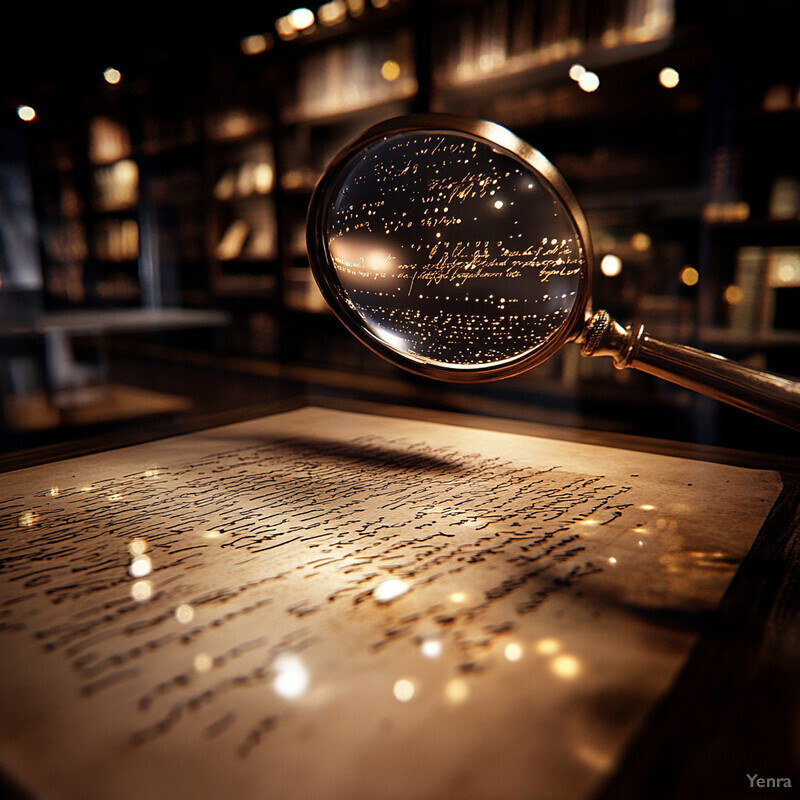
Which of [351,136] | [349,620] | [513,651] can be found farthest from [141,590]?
[351,136]

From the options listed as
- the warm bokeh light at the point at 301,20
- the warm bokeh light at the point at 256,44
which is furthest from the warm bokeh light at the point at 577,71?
the warm bokeh light at the point at 256,44

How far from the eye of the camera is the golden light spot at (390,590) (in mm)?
465

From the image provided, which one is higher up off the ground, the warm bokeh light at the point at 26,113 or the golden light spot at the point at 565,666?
the warm bokeh light at the point at 26,113

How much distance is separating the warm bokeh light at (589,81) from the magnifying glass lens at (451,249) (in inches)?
62.4

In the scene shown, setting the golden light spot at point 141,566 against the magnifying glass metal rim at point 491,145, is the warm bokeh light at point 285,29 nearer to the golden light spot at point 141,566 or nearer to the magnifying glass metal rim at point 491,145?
the magnifying glass metal rim at point 491,145

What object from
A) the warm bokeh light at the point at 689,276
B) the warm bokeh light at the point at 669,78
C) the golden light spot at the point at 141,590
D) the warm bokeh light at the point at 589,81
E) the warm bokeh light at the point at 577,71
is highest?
the warm bokeh light at the point at 577,71

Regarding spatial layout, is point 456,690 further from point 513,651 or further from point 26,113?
point 26,113

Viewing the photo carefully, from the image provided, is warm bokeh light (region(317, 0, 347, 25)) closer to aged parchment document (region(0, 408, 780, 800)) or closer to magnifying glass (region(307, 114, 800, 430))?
magnifying glass (region(307, 114, 800, 430))

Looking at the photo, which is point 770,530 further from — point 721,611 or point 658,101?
point 658,101

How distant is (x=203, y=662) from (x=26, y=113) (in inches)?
134

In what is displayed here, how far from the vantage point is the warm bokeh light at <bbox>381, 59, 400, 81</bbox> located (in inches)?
94.7

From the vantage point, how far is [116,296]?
14.2 ft

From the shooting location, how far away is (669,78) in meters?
1.84

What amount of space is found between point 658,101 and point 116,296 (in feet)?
11.9
